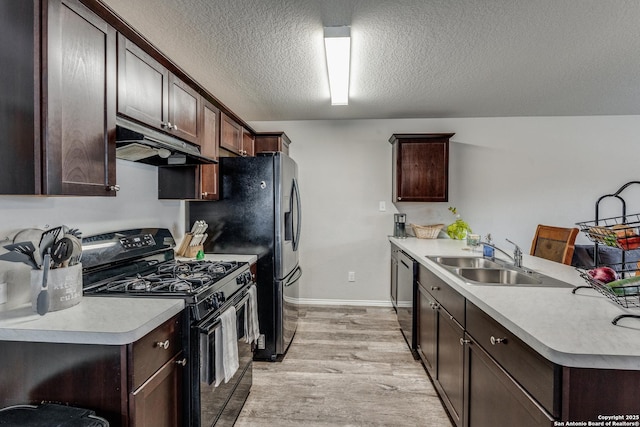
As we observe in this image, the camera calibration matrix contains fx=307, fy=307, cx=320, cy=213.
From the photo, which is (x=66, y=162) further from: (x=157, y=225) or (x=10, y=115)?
(x=157, y=225)

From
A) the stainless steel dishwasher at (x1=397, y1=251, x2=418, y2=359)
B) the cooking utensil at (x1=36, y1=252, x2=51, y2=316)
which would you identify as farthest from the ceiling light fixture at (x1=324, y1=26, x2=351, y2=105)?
the cooking utensil at (x1=36, y1=252, x2=51, y2=316)

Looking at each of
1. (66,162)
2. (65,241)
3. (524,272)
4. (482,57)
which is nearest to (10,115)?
(66,162)

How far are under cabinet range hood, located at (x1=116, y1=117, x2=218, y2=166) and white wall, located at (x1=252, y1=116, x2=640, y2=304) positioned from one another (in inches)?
83.2

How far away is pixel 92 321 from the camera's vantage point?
42.8 inches

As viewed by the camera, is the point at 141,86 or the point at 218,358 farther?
the point at 141,86

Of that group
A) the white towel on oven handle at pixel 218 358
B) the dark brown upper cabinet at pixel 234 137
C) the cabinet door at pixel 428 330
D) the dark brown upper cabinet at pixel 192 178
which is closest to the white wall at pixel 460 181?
the dark brown upper cabinet at pixel 234 137

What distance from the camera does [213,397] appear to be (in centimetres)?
148

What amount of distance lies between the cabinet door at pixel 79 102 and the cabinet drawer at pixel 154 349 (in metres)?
0.63

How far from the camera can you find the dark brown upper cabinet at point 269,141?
351 centimetres

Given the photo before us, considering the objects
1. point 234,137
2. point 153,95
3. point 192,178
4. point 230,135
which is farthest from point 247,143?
point 153,95

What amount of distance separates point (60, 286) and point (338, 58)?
6.79ft

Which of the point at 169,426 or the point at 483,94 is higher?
the point at 483,94

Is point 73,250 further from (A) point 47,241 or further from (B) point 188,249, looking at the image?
(B) point 188,249

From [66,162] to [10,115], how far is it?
0.69 feet
